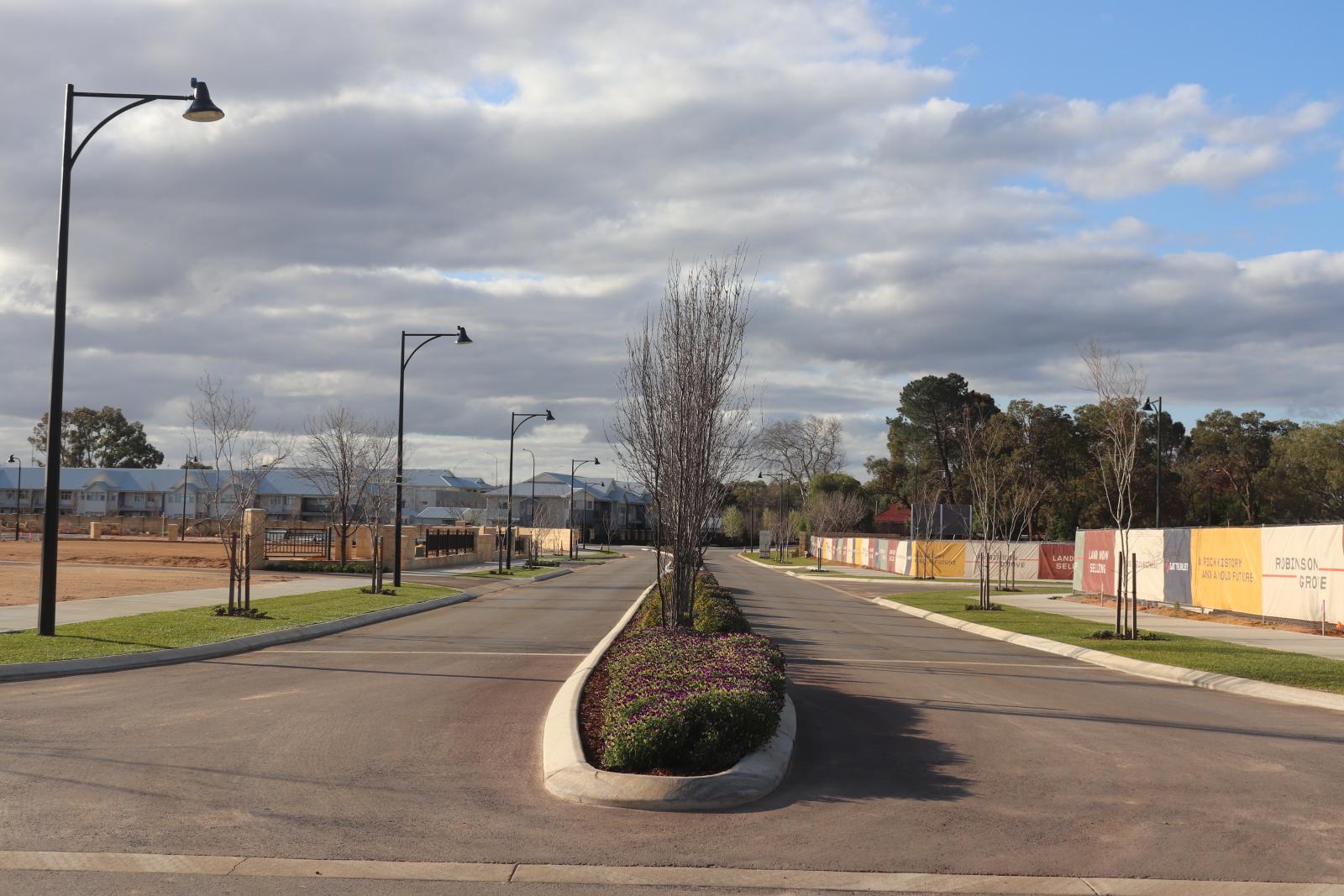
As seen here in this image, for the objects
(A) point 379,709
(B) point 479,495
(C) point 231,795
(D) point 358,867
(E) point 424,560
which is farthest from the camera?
(B) point 479,495

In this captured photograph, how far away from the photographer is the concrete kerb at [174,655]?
44.2 ft

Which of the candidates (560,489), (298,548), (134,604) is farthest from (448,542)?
(560,489)

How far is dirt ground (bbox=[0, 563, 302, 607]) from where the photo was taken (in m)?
25.5

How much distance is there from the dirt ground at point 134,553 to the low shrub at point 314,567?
1865 millimetres

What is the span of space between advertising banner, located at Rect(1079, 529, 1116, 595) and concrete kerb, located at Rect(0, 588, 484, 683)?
23.0 m

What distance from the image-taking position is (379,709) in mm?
11594

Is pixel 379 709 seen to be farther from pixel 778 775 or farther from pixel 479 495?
pixel 479 495

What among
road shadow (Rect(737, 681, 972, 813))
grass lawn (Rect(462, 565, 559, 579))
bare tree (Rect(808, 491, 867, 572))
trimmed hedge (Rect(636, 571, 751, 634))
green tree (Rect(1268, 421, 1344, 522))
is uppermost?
green tree (Rect(1268, 421, 1344, 522))

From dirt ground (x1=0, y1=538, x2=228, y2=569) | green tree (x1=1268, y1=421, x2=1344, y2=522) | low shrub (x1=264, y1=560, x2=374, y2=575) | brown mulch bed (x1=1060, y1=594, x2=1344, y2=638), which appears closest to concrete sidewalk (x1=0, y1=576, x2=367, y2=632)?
dirt ground (x1=0, y1=538, x2=228, y2=569)

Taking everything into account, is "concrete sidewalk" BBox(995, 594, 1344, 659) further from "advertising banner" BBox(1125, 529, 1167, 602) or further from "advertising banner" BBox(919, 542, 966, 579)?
"advertising banner" BBox(919, 542, 966, 579)

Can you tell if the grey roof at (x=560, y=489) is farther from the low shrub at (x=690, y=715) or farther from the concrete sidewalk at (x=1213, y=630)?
the low shrub at (x=690, y=715)

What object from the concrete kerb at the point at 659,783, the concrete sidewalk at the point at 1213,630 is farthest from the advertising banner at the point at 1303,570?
the concrete kerb at the point at 659,783

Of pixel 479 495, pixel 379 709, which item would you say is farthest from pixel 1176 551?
pixel 479 495

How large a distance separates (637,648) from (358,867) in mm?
7132
